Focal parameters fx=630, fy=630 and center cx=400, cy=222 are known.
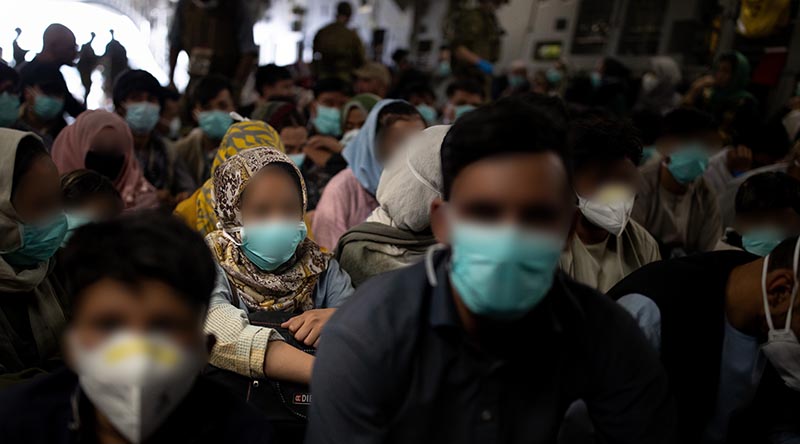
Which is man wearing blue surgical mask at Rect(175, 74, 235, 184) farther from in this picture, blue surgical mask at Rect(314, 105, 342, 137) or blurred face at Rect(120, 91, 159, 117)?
blue surgical mask at Rect(314, 105, 342, 137)

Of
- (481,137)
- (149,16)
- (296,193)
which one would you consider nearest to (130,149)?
(296,193)

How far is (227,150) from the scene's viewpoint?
306 cm

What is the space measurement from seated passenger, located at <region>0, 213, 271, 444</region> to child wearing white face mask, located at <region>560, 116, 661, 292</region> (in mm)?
1539

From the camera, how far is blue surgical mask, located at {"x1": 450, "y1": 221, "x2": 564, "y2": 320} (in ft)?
4.01

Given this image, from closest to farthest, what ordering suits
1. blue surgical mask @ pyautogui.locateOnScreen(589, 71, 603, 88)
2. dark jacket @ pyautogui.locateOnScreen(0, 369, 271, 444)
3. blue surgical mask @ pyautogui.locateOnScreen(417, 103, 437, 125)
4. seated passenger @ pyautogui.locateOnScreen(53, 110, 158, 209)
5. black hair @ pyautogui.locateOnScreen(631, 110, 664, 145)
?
dark jacket @ pyautogui.locateOnScreen(0, 369, 271, 444) < seated passenger @ pyautogui.locateOnScreen(53, 110, 158, 209) < black hair @ pyautogui.locateOnScreen(631, 110, 664, 145) < blue surgical mask @ pyautogui.locateOnScreen(417, 103, 437, 125) < blue surgical mask @ pyautogui.locateOnScreen(589, 71, 603, 88)

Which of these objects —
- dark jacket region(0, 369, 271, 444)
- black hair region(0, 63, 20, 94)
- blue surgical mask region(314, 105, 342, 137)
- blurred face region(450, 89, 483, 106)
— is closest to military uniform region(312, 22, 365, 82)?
blurred face region(450, 89, 483, 106)

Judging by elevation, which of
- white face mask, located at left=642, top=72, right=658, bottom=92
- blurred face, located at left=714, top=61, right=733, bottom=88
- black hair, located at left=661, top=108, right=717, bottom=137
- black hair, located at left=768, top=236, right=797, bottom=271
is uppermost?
blurred face, located at left=714, top=61, right=733, bottom=88

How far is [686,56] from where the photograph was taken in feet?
29.8

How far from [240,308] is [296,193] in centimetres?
46

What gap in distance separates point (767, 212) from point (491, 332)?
2133 millimetres

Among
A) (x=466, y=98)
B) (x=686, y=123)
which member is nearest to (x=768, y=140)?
(x=686, y=123)

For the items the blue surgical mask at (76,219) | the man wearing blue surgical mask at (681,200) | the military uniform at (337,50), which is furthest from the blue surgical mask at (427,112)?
the blue surgical mask at (76,219)

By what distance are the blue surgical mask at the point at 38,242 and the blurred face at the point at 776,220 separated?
2.83m

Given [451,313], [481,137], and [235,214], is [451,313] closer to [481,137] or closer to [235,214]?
[481,137]
